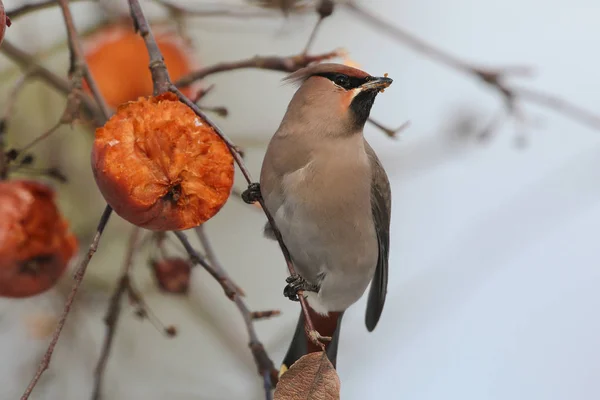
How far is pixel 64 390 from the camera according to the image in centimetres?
282

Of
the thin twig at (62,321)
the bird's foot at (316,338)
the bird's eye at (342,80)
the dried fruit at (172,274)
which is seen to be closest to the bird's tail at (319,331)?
the dried fruit at (172,274)

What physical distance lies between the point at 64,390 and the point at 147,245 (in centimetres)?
87

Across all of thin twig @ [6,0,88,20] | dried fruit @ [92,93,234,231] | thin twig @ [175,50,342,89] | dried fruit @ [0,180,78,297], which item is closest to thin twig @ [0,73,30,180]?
dried fruit @ [0,180,78,297]

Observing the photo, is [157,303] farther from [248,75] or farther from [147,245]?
[248,75]

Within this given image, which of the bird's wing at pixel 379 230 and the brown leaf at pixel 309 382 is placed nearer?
the brown leaf at pixel 309 382

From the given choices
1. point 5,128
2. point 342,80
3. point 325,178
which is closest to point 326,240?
point 325,178

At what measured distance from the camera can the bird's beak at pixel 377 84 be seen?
6.17 feet

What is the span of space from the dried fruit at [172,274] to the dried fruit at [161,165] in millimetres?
748

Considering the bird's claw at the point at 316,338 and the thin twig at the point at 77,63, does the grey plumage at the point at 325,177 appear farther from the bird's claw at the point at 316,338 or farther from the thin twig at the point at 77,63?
the bird's claw at the point at 316,338

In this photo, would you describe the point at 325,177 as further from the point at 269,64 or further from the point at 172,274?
the point at 172,274

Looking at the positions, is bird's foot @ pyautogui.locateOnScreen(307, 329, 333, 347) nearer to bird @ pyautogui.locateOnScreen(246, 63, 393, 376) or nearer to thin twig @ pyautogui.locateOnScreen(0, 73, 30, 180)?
bird @ pyautogui.locateOnScreen(246, 63, 393, 376)

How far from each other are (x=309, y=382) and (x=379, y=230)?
0.93 m

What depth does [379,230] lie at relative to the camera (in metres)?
2.24

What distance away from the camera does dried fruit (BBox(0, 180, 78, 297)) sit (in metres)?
1.82
